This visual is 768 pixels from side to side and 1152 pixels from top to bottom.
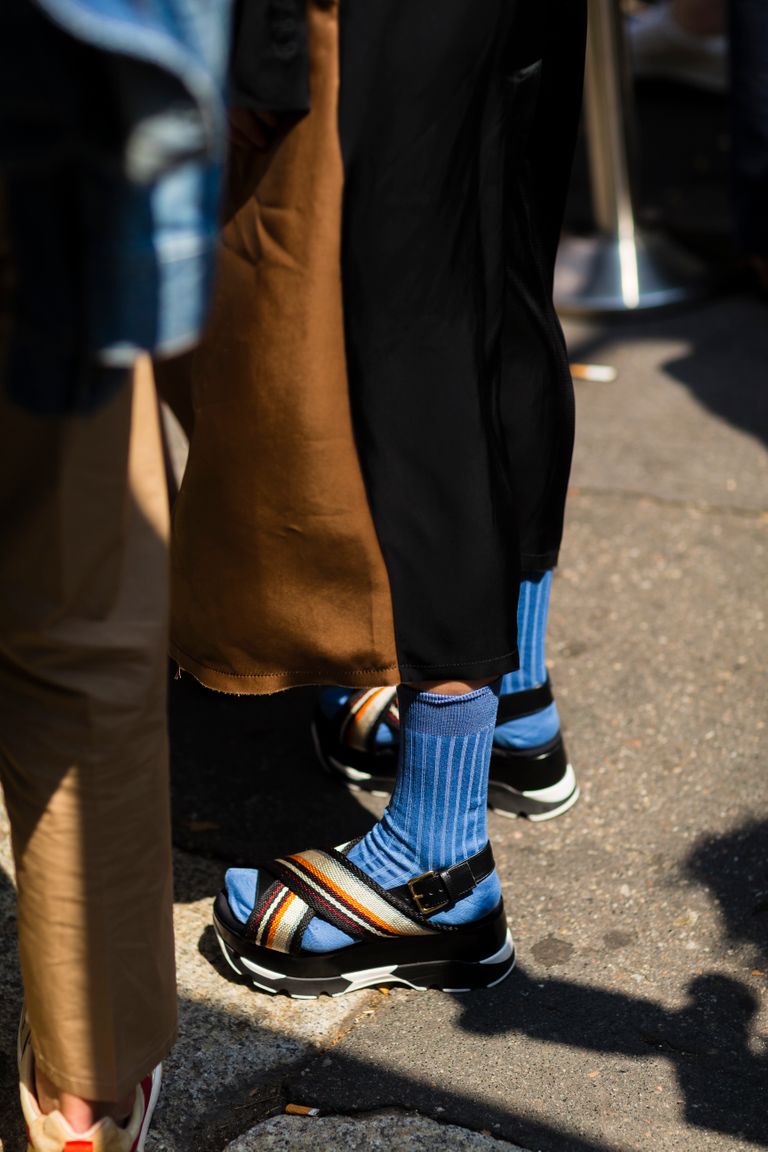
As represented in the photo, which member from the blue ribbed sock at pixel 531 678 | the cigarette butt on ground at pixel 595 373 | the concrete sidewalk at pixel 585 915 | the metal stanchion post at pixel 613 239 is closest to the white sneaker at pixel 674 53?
the metal stanchion post at pixel 613 239

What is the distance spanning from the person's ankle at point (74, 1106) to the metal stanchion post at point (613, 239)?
11.5ft

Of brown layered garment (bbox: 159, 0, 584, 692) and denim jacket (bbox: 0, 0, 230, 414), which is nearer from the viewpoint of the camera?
denim jacket (bbox: 0, 0, 230, 414)

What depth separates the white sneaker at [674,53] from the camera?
6.87m

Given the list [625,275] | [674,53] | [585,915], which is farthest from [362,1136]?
[674,53]

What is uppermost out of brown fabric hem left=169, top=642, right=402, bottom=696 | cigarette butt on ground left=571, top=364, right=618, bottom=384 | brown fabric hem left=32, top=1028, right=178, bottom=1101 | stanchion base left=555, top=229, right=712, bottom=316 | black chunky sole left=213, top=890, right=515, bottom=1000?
brown fabric hem left=169, top=642, right=402, bottom=696

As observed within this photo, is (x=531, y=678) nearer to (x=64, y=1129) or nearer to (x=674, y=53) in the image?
(x=64, y=1129)

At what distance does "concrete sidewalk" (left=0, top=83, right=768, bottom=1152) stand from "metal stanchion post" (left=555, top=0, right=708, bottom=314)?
144 centimetres

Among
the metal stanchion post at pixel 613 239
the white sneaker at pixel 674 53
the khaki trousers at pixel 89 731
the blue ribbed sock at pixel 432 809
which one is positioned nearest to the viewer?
the khaki trousers at pixel 89 731

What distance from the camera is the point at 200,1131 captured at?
169 cm

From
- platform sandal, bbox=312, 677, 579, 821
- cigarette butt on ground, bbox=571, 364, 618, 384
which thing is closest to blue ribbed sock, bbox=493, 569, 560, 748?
platform sandal, bbox=312, 677, 579, 821

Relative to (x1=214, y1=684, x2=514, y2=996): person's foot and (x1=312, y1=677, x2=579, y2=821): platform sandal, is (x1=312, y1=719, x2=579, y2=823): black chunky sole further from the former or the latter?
(x1=214, y1=684, x2=514, y2=996): person's foot

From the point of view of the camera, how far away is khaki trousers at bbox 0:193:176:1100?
1.23m

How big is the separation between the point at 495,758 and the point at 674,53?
5783mm

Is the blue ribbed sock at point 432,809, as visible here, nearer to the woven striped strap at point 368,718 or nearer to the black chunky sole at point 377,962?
the black chunky sole at point 377,962
